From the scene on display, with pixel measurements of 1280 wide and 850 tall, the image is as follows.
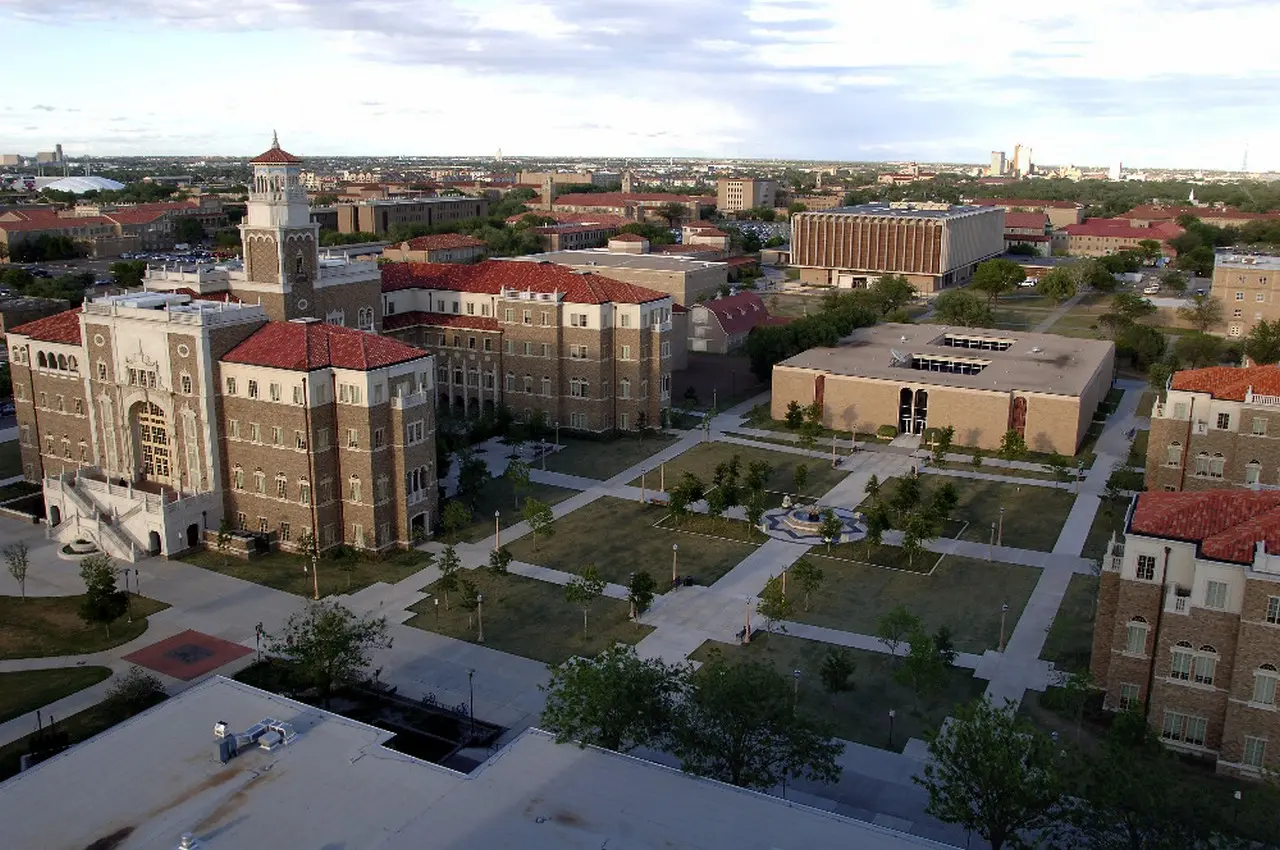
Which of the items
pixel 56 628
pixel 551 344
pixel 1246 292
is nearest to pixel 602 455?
pixel 551 344

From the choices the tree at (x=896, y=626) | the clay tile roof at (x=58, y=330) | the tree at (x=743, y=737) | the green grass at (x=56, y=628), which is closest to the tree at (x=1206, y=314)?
the tree at (x=896, y=626)

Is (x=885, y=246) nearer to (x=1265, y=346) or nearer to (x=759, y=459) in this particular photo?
(x=1265, y=346)

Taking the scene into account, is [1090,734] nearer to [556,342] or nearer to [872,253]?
[556,342]

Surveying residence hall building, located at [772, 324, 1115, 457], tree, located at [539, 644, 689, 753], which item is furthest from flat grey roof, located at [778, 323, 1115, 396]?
tree, located at [539, 644, 689, 753]

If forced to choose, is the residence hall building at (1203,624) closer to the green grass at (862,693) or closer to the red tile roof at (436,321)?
the green grass at (862,693)

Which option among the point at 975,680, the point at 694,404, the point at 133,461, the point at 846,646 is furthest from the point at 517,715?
the point at 694,404

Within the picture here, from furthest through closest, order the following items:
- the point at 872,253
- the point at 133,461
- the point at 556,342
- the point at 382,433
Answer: the point at 872,253 → the point at 556,342 → the point at 133,461 → the point at 382,433
